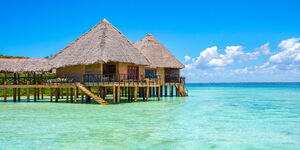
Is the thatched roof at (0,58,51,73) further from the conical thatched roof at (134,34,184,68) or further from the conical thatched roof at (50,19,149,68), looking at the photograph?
the conical thatched roof at (134,34,184,68)

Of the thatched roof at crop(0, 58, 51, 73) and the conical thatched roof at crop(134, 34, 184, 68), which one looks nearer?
the thatched roof at crop(0, 58, 51, 73)

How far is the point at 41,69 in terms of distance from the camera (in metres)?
23.0

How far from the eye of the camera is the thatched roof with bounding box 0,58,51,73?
73.5 ft

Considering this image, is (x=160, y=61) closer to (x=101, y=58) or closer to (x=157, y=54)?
(x=157, y=54)

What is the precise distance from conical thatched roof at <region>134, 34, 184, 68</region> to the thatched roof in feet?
28.2

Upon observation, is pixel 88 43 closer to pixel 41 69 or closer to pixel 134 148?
pixel 41 69

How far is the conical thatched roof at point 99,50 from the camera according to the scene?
66.6ft

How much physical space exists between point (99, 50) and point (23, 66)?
20.6ft

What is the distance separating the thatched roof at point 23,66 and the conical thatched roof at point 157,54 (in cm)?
859

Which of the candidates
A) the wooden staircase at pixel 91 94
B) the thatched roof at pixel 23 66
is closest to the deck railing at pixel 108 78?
the wooden staircase at pixel 91 94

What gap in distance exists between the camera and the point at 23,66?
22.9m

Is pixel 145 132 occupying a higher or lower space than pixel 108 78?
lower

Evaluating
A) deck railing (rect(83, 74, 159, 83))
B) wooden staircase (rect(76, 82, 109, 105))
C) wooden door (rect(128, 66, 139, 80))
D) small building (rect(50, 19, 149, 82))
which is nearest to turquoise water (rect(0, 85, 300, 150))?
wooden staircase (rect(76, 82, 109, 105))

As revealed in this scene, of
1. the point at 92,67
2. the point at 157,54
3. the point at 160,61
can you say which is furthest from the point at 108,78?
the point at 157,54
